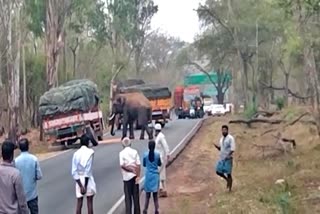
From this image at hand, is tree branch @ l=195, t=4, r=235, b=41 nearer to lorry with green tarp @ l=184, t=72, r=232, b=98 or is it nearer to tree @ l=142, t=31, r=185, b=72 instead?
lorry with green tarp @ l=184, t=72, r=232, b=98

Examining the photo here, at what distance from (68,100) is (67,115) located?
74 cm

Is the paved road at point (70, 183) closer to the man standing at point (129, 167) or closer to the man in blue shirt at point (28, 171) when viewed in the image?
the man standing at point (129, 167)

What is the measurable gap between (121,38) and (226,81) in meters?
21.2

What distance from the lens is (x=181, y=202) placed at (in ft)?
61.9

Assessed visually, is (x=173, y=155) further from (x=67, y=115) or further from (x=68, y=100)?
(x=68, y=100)

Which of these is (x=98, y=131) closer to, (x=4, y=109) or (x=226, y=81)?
(x=4, y=109)

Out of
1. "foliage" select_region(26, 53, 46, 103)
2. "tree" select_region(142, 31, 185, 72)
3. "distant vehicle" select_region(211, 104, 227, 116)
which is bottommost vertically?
"distant vehicle" select_region(211, 104, 227, 116)

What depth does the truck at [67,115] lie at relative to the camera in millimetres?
35781

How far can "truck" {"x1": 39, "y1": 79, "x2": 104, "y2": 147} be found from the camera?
3578 centimetres

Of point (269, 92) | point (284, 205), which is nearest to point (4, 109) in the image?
point (284, 205)

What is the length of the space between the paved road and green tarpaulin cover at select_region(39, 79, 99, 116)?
107 inches

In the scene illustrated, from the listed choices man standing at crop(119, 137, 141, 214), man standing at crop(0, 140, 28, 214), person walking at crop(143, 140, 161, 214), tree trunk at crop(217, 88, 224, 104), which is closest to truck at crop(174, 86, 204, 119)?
tree trunk at crop(217, 88, 224, 104)

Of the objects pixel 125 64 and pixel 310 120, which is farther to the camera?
pixel 125 64

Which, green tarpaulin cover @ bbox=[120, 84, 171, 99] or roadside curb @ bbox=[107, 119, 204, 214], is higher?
green tarpaulin cover @ bbox=[120, 84, 171, 99]
